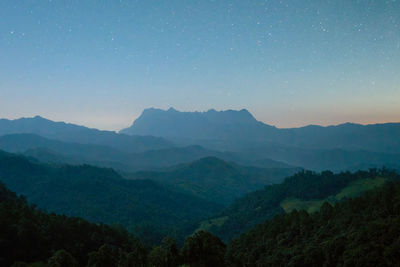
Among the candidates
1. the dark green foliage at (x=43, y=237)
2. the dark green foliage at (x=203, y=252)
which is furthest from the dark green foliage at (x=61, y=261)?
the dark green foliage at (x=203, y=252)

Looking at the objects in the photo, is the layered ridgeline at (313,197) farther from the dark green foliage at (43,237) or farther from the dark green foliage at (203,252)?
the dark green foliage at (203,252)

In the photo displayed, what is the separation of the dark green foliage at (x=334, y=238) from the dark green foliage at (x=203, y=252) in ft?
36.1

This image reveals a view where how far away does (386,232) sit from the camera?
173 feet

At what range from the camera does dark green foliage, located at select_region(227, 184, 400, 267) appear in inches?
1935

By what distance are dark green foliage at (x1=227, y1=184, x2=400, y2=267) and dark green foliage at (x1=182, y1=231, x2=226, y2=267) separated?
1101 centimetres

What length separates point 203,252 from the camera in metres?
45.0

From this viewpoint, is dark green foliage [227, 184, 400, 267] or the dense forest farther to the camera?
dark green foliage [227, 184, 400, 267]

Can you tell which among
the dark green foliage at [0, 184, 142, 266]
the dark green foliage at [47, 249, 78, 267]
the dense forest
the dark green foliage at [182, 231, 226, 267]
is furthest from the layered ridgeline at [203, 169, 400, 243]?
the dark green foliage at [47, 249, 78, 267]

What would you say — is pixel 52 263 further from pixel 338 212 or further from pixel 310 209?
pixel 310 209

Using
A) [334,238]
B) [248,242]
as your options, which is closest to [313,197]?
[248,242]

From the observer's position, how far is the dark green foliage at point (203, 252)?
A: 4419cm

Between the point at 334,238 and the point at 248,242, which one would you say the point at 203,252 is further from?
the point at 248,242

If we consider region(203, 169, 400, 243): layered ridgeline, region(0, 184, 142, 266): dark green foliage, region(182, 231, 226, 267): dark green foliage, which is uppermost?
region(182, 231, 226, 267): dark green foliage

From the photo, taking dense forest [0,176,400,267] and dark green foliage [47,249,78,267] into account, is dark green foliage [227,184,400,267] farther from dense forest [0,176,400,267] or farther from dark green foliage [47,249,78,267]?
dark green foliage [47,249,78,267]
